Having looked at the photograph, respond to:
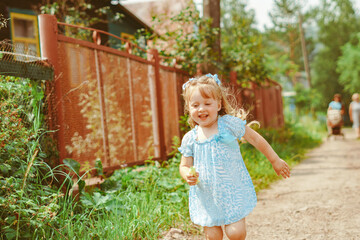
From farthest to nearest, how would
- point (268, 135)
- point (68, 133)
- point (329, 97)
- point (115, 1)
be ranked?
point (329, 97) < point (115, 1) < point (268, 135) < point (68, 133)

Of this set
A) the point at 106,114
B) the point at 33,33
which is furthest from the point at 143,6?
the point at 106,114

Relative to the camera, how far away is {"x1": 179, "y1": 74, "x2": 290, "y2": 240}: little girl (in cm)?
244

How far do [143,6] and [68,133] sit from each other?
21.7 metres

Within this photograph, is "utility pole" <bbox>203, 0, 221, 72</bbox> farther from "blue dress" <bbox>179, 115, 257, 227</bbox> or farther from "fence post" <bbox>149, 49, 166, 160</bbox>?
"blue dress" <bbox>179, 115, 257, 227</bbox>

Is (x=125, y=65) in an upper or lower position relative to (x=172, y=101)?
upper

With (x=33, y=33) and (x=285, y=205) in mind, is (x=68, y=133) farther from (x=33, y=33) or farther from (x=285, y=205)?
(x=33, y=33)

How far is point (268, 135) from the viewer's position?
→ 30.2ft

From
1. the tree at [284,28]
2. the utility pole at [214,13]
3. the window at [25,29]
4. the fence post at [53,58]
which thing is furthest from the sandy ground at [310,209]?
the tree at [284,28]

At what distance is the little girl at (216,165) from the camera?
244 centimetres

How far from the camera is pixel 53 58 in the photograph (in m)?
3.56

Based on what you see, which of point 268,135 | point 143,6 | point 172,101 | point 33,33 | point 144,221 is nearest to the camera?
point 144,221

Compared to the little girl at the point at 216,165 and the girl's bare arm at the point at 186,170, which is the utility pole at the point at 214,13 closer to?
the little girl at the point at 216,165

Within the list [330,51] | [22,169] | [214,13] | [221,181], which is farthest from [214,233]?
[330,51]

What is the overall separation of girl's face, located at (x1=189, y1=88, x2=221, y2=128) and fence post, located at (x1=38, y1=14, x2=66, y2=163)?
157 cm
